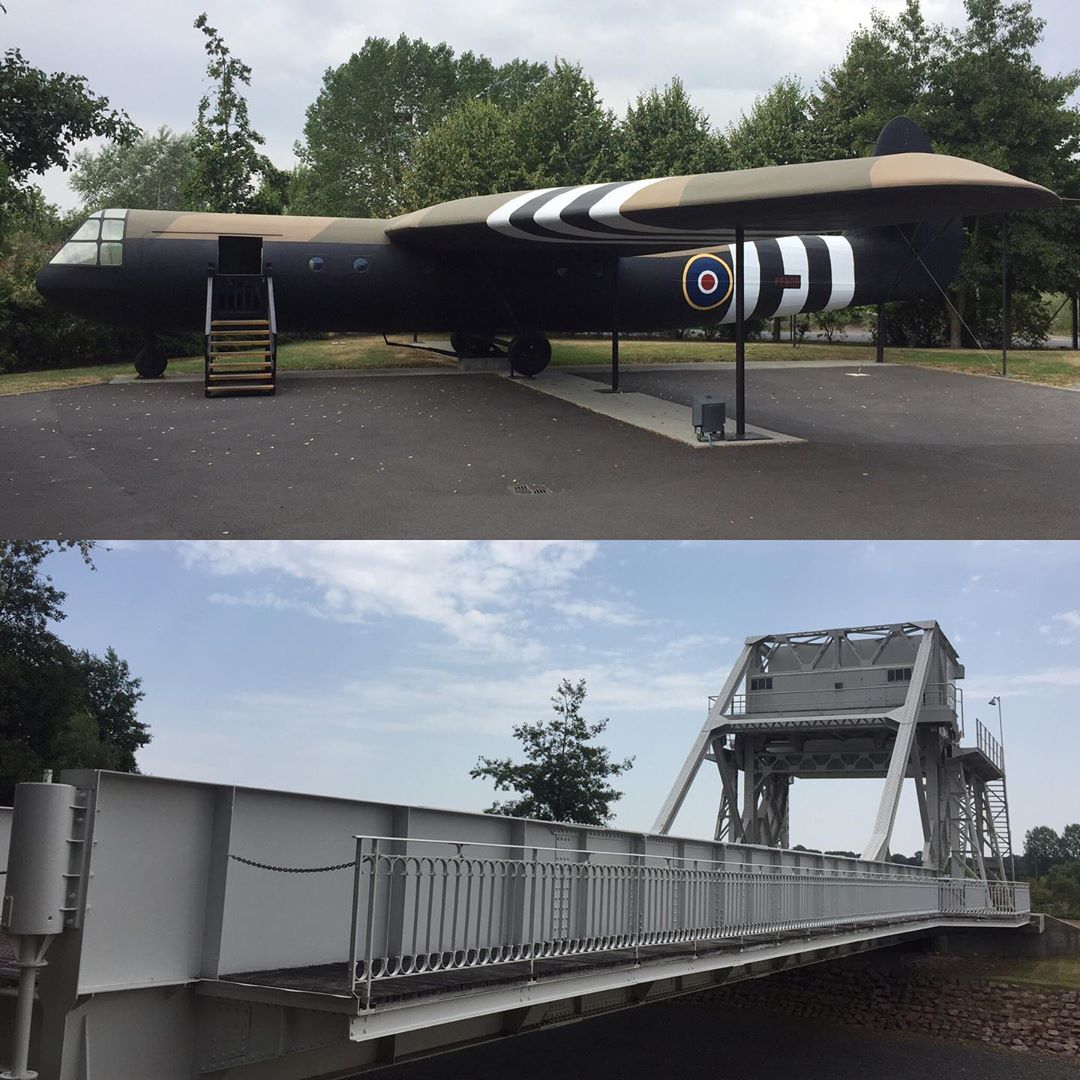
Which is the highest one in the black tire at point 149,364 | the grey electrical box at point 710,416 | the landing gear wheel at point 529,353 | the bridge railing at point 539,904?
the landing gear wheel at point 529,353

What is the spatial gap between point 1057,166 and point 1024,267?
12.6ft

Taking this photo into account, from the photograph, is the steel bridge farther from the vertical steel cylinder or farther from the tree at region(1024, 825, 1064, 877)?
the tree at region(1024, 825, 1064, 877)

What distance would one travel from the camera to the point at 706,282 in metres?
29.4

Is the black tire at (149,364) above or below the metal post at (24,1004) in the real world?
above

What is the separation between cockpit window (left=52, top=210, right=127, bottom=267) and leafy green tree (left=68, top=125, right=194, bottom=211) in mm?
70094

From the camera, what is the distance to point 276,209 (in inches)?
1892

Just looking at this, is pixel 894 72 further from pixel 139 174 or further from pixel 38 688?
pixel 139 174

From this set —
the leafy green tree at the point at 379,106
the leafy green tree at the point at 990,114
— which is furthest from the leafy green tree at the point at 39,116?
the leafy green tree at the point at 379,106

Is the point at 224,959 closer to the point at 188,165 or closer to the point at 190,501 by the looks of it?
the point at 190,501

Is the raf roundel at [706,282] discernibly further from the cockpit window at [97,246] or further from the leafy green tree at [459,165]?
the leafy green tree at [459,165]

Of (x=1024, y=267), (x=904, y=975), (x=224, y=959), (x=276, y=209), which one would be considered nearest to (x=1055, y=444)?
(x=904, y=975)

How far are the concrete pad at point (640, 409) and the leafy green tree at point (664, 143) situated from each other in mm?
27441

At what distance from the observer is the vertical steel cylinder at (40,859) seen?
5637 millimetres

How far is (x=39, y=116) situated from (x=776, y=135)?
36.3 m
